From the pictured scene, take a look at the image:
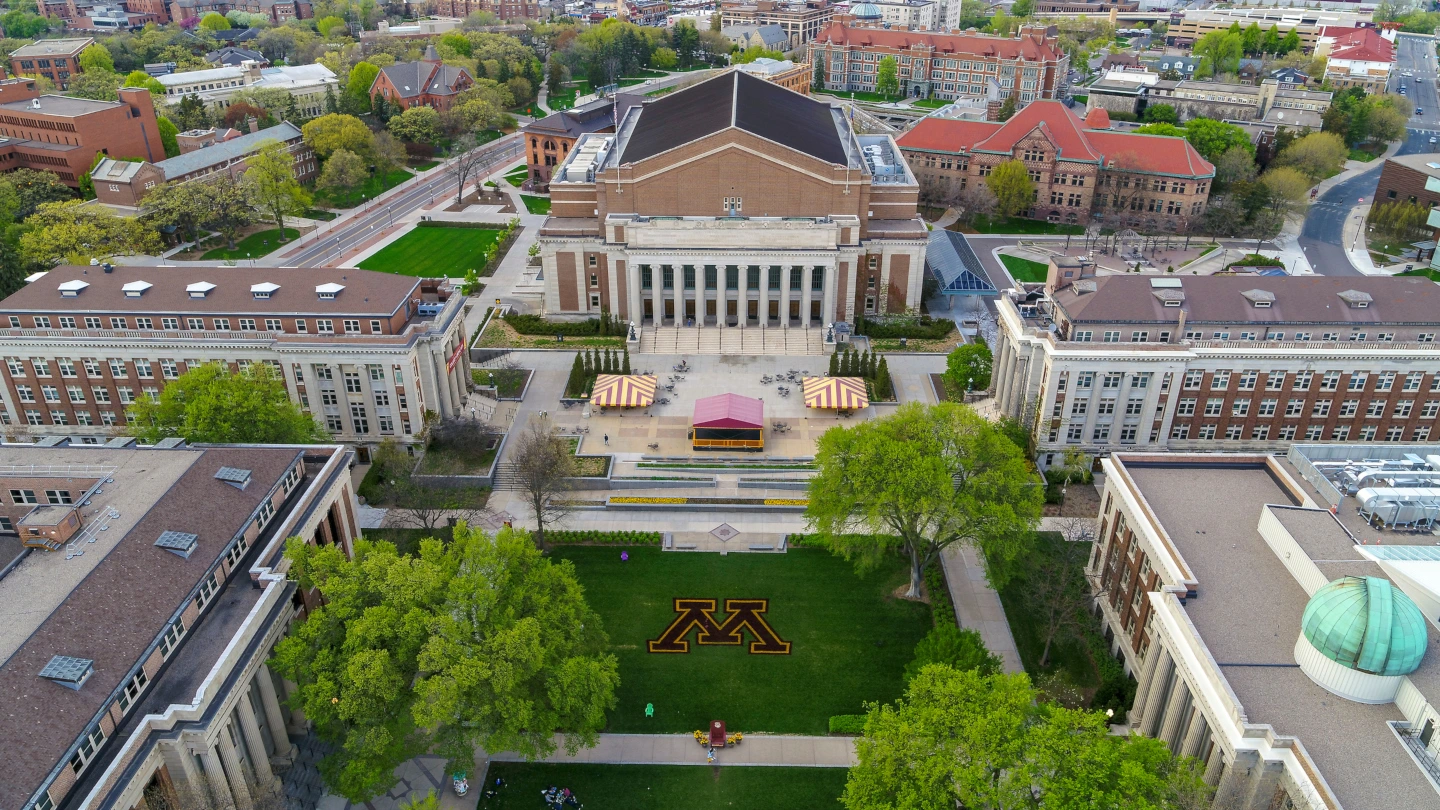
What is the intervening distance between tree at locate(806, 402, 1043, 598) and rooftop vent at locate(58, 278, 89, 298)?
219 ft

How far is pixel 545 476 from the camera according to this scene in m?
70.4

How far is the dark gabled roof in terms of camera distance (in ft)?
363

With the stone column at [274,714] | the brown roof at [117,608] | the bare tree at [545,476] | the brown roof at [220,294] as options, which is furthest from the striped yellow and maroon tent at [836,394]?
the stone column at [274,714]

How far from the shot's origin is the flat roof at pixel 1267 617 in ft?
131

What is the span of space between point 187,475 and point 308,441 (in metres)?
18.0

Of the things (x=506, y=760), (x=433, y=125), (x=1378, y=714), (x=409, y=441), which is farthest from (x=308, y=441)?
(x=433, y=125)

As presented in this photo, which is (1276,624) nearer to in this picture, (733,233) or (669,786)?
(669,786)

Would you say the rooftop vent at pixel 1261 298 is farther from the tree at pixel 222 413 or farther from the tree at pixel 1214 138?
the tree at pixel 1214 138

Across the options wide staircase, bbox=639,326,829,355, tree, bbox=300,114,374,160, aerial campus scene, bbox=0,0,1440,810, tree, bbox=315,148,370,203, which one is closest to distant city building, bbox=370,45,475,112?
tree, bbox=300,114,374,160

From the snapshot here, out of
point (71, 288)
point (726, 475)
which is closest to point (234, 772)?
point (726, 475)

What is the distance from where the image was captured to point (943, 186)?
15150 centimetres

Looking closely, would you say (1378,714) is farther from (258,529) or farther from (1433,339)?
(258,529)

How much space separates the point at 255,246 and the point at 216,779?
109242mm

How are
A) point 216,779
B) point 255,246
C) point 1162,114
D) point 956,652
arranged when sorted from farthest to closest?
point 1162,114
point 255,246
point 956,652
point 216,779
